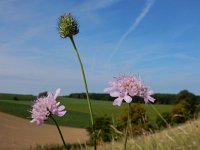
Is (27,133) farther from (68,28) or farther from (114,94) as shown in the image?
(114,94)

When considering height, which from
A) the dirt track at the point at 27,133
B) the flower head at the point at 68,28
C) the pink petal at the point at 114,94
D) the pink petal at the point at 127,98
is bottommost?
the dirt track at the point at 27,133

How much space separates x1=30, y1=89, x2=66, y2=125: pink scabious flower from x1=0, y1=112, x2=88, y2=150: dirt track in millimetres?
33931

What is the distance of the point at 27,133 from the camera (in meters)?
44.2

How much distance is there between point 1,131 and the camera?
4306cm

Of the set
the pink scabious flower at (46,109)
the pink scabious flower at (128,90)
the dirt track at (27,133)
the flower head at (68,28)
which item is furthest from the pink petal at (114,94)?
the dirt track at (27,133)

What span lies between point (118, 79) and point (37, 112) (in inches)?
21.3

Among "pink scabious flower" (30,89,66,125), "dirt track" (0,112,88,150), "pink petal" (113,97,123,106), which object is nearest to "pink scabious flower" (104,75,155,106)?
"pink petal" (113,97,123,106)

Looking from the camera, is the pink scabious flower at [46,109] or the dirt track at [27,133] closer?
the pink scabious flower at [46,109]

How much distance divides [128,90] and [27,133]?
1677 inches

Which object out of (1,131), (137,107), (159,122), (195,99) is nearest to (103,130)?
(137,107)

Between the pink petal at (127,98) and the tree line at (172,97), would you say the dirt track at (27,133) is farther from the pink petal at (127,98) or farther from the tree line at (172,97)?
the pink petal at (127,98)

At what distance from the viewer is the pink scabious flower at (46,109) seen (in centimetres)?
274

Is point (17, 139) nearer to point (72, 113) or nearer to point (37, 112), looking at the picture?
point (72, 113)

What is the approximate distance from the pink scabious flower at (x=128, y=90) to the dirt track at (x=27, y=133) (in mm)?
34171
